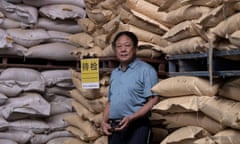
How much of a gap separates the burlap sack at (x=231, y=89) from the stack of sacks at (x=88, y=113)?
4.66 ft

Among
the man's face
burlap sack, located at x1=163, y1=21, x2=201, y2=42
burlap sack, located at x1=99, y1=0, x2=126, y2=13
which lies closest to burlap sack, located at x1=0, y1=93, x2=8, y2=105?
burlap sack, located at x1=99, y1=0, x2=126, y2=13

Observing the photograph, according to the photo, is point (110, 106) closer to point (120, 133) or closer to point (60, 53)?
point (120, 133)

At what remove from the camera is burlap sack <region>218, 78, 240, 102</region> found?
2.23 metres

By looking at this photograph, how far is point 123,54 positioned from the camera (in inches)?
119

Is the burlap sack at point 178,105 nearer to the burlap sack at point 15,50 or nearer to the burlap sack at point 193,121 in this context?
the burlap sack at point 193,121

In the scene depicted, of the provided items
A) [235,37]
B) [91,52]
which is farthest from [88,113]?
[235,37]

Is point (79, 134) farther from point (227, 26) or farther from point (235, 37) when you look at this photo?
point (235, 37)

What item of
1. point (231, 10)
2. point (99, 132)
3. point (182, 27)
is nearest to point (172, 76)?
point (182, 27)

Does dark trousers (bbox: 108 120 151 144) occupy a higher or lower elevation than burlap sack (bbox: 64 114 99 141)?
higher

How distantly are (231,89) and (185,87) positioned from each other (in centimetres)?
38

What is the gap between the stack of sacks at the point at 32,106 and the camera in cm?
445

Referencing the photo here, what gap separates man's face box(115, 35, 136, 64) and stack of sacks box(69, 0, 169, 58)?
25cm

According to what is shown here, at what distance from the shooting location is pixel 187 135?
2.48 m

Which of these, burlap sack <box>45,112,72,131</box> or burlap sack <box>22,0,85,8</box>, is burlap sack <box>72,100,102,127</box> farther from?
burlap sack <box>22,0,85,8</box>
